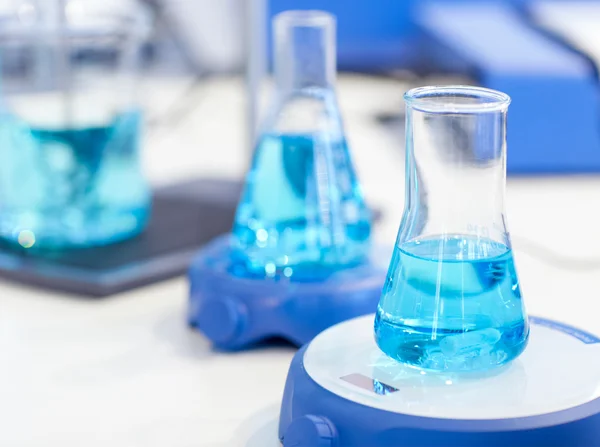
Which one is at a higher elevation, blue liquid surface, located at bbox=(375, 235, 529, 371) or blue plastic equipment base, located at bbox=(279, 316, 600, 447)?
blue liquid surface, located at bbox=(375, 235, 529, 371)

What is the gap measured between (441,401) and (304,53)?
31 centimetres

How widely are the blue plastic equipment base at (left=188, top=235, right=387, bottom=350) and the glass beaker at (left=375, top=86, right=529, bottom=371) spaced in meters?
0.15

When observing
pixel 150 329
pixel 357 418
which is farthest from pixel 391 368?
pixel 150 329

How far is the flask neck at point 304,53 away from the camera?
0.67 meters

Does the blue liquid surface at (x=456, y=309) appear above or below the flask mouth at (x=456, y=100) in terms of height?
below

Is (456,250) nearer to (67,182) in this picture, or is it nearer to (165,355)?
(165,355)

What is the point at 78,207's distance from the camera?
0.84m

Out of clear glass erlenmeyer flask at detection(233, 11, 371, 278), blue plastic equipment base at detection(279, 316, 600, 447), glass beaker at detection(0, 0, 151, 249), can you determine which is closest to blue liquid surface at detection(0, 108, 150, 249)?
glass beaker at detection(0, 0, 151, 249)

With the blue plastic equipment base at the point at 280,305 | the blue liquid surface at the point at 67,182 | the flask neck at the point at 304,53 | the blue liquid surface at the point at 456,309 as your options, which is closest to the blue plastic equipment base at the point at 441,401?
the blue liquid surface at the point at 456,309

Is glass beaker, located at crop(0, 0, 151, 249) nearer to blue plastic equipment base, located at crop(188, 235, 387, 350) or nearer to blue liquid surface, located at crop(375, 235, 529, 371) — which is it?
blue plastic equipment base, located at crop(188, 235, 387, 350)

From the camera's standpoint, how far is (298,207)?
0.67 metres

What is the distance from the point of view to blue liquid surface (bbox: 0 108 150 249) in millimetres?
831

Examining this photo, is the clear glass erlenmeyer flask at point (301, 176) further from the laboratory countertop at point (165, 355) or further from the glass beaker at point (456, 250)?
the glass beaker at point (456, 250)

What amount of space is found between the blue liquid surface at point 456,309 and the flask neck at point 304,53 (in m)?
0.22
